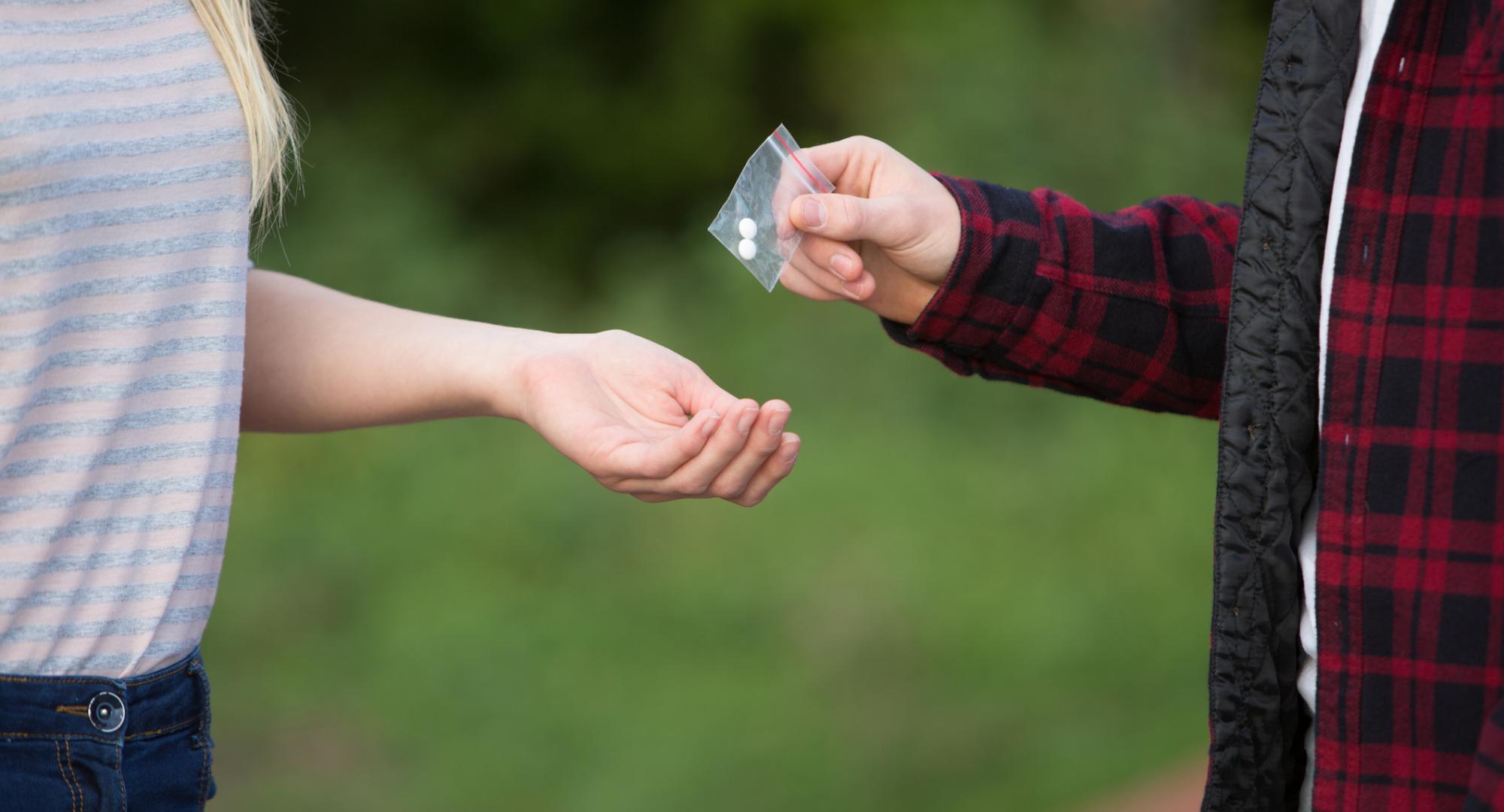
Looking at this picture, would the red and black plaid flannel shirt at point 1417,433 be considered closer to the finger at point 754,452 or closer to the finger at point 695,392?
the finger at point 754,452

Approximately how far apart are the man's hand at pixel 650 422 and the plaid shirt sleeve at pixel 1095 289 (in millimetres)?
322

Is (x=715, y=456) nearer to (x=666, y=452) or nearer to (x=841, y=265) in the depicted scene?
(x=666, y=452)

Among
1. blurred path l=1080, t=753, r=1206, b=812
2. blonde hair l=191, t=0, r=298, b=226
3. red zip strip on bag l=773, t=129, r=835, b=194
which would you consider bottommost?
blurred path l=1080, t=753, r=1206, b=812

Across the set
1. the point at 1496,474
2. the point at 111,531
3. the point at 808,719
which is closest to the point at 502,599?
the point at 808,719

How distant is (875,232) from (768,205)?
0.58 ft

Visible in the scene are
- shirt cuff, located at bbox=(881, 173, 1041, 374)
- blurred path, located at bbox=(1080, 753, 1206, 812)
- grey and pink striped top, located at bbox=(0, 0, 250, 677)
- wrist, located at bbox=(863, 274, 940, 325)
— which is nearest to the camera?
grey and pink striped top, located at bbox=(0, 0, 250, 677)

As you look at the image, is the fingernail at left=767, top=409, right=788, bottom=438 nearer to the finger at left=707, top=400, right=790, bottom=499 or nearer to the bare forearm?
the finger at left=707, top=400, right=790, bottom=499

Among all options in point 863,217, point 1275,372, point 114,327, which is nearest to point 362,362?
point 114,327

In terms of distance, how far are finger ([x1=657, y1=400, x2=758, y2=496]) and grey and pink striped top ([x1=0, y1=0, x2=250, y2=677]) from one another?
20.1 inches

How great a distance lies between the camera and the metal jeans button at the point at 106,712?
1.31 meters

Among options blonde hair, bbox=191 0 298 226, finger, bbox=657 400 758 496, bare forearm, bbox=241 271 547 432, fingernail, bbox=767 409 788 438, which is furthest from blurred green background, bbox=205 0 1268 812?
blonde hair, bbox=191 0 298 226

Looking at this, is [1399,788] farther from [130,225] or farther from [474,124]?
[474,124]

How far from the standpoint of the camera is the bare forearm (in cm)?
167

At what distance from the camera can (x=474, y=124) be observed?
678 cm
